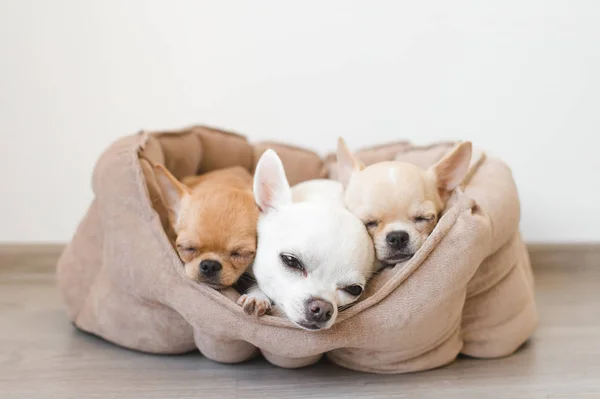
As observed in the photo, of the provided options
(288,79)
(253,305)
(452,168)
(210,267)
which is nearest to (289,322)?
(253,305)

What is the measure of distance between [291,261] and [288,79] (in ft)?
4.03

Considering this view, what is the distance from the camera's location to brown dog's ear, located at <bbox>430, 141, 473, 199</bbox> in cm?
166

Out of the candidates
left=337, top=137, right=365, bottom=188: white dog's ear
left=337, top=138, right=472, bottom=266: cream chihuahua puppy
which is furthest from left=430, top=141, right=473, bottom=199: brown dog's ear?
left=337, top=137, right=365, bottom=188: white dog's ear

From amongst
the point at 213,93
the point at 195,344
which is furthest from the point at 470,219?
the point at 213,93

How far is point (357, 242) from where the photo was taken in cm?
149

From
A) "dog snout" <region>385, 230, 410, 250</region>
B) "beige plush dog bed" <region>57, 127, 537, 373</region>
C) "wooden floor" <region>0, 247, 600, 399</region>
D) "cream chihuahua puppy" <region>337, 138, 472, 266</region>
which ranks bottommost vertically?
"wooden floor" <region>0, 247, 600, 399</region>

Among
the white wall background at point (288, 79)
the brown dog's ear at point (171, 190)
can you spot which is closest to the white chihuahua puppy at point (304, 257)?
the brown dog's ear at point (171, 190)

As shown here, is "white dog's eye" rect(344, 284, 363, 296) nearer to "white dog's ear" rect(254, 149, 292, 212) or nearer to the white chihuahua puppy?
the white chihuahua puppy

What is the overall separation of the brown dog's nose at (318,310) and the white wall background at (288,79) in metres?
1.28

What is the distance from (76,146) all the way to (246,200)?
1.22m

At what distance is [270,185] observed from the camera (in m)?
1.59

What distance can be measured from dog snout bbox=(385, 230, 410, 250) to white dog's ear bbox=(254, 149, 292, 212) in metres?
0.27

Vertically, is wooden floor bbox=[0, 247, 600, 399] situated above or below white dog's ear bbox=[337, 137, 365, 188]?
below

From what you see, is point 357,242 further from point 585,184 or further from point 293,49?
point 585,184
